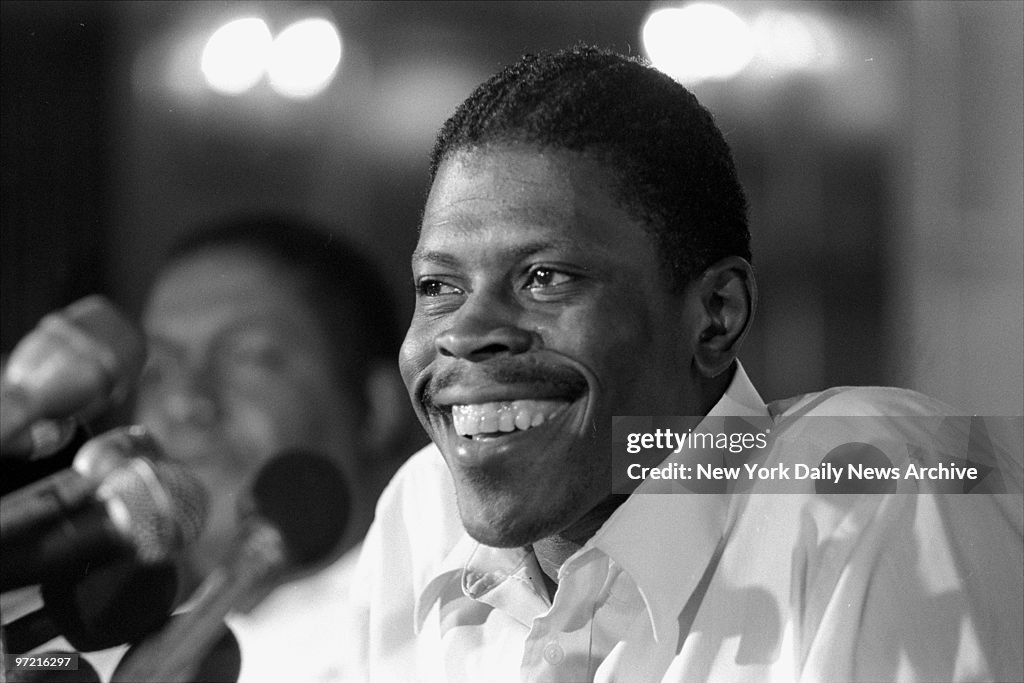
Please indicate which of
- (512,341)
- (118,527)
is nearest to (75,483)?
(118,527)

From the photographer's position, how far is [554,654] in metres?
1.37

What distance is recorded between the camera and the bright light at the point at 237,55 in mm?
1703

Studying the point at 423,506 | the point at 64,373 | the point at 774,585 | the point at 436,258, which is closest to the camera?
the point at 774,585

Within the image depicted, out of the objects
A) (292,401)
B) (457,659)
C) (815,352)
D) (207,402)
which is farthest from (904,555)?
(207,402)

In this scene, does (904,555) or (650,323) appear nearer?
(904,555)

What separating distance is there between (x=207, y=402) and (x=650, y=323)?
0.73m

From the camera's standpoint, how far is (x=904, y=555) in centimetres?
121

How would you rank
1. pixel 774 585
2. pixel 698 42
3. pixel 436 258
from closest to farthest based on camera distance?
pixel 774 585 → pixel 436 258 → pixel 698 42

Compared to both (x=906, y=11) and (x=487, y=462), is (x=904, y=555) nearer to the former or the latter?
(x=487, y=462)

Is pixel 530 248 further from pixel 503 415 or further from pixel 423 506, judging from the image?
pixel 423 506

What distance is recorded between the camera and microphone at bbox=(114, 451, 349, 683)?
5.45ft

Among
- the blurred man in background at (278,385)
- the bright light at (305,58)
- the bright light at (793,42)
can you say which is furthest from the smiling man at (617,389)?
the bright light at (305,58)

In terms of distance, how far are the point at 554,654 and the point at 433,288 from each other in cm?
47

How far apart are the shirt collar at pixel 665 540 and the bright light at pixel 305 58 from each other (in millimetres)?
768
